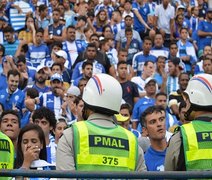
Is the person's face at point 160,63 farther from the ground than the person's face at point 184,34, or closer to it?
closer to it

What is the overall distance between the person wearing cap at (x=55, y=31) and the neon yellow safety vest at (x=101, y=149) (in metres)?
12.8

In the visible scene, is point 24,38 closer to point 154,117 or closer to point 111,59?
point 111,59

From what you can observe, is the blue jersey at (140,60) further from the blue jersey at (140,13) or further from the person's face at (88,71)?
the blue jersey at (140,13)

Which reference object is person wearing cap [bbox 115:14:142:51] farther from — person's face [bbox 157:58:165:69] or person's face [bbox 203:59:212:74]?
person's face [bbox 203:59:212:74]

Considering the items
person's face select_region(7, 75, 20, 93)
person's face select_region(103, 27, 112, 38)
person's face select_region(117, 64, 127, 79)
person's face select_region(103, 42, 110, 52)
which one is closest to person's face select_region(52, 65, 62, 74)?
person's face select_region(117, 64, 127, 79)

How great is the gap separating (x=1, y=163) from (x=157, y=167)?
1861mm

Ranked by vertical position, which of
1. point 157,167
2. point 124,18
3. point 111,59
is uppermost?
point 124,18

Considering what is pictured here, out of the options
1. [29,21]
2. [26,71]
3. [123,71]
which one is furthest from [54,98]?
[29,21]

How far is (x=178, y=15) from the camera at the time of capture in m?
20.5

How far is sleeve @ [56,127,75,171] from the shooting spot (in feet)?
17.1

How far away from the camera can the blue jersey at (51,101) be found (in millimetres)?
12886

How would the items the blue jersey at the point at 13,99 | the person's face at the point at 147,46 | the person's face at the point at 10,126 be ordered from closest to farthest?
the person's face at the point at 10,126, the blue jersey at the point at 13,99, the person's face at the point at 147,46

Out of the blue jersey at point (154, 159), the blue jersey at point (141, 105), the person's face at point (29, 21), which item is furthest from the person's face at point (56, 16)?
the blue jersey at point (154, 159)

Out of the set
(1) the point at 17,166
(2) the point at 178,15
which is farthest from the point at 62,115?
(2) the point at 178,15
